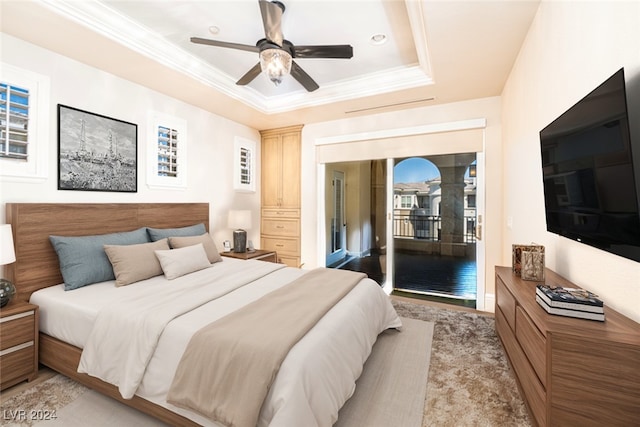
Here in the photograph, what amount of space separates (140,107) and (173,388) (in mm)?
3030

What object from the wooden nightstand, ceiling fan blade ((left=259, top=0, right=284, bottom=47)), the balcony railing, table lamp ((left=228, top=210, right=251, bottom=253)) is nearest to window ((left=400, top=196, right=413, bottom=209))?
the balcony railing

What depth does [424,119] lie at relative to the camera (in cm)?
388

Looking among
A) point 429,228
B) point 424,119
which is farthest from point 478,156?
point 429,228

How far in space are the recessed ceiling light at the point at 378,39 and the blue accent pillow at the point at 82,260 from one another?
315cm

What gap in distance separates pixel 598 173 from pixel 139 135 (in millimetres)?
3902

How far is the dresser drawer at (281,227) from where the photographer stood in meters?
4.83

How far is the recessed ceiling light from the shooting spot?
2.63 m

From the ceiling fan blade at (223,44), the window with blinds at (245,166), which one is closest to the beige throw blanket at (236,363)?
the ceiling fan blade at (223,44)

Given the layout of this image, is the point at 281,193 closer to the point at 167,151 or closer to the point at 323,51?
the point at 167,151

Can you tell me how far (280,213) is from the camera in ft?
16.2

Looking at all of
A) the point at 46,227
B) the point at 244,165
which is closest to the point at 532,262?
the point at 46,227

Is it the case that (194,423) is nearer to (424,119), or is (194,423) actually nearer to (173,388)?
(173,388)

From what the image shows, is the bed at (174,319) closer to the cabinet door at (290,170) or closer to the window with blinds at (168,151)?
the window with blinds at (168,151)

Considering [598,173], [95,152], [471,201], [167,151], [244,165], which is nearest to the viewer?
[598,173]
